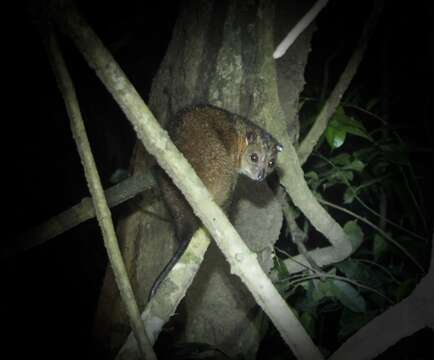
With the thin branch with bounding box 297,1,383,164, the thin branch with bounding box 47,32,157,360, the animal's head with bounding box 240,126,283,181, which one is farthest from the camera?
the thin branch with bounding box 297,1,383,164

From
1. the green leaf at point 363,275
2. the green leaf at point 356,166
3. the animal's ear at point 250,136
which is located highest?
the animal's ear at point 250,136

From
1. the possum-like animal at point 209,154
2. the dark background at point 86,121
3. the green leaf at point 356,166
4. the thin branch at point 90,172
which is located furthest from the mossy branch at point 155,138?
the dark background at point 86,121

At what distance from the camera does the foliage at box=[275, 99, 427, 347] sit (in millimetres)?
2463

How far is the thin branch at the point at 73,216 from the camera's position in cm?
253

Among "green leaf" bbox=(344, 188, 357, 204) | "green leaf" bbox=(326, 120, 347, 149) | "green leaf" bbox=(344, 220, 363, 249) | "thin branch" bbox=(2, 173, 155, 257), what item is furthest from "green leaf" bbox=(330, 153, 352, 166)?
"thin branch" bbox=(2, 173, 155, 257)

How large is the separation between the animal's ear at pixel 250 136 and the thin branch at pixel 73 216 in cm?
68

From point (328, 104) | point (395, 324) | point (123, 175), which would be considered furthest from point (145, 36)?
point (395, 324)

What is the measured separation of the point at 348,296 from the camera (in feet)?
7.91

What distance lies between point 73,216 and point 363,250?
2043 mm

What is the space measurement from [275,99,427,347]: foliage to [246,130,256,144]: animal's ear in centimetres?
48

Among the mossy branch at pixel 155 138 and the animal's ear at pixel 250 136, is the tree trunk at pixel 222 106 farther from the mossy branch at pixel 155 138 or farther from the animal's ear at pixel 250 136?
the mossy branch at pixel 155 138

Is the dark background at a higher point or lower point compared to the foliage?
higher

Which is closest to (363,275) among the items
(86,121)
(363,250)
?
(363,250)

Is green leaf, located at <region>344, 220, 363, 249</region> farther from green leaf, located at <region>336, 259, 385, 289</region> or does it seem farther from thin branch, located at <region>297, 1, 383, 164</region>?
thin branch, located at <region>297, 1, 383, 164</region>
